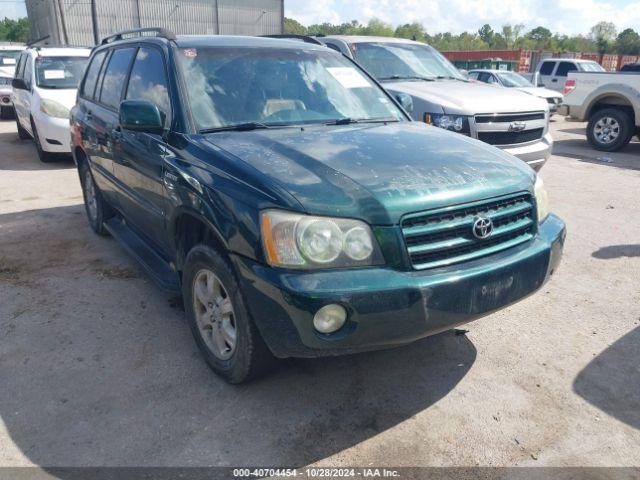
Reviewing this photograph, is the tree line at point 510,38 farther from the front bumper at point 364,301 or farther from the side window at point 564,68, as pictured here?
the front bumper at point 364,301

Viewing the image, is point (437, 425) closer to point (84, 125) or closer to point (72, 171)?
point (84, 125)

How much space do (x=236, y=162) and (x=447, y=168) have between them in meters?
1.07

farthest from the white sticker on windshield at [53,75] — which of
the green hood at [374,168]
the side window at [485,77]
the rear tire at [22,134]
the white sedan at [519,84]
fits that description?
the side window at [485,77]

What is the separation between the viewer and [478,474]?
238 centimetres

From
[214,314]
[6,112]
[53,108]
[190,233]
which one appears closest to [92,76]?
[190,233]

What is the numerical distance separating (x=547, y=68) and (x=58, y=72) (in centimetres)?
1719

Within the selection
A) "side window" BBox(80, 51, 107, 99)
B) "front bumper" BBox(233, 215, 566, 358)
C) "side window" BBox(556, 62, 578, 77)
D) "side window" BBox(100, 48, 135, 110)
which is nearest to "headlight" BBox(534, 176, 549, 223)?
"front bumper" BBox(233, 215, 566, 358)

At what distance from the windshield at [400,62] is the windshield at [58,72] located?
16.9 feet

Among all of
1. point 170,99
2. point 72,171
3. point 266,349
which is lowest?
point 72,171

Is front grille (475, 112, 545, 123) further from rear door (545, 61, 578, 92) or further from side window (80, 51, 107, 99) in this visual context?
rear door (545, 61, 578, 92)

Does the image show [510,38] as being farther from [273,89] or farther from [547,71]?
[273,89]

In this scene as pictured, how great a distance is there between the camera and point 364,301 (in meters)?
2.30

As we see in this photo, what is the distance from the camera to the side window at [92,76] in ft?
16.5

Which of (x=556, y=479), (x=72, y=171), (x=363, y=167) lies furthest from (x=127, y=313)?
(x=72, y=171)
